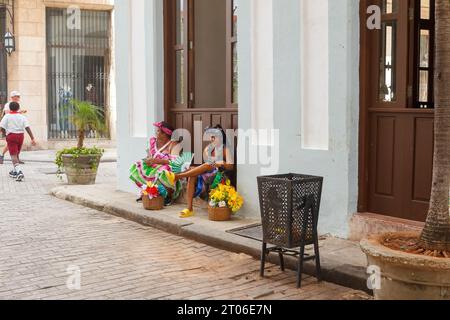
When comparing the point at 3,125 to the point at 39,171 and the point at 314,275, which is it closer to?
the point at 39,171

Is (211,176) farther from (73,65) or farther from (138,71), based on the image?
(73,65)

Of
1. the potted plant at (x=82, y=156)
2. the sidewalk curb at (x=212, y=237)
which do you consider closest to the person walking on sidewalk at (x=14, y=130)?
A: the potted plant at (x=82, y=156)

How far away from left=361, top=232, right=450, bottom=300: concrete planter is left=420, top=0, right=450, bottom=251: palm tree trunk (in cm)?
26

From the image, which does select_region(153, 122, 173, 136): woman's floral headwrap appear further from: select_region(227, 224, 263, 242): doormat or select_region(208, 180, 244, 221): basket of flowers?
select_region(227, 224, 263, 242): doormat

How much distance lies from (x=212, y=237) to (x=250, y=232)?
0.45 m

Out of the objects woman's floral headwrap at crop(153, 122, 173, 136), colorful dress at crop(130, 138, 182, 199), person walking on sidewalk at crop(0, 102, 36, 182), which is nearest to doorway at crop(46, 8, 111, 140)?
person walking on sidewalk at crop(0, 102, 36, 182)

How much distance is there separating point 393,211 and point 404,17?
6.43ft

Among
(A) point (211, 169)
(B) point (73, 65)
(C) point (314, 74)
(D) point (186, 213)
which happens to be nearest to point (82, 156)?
(D) point (186, 213)

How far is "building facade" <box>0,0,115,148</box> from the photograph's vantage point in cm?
1964

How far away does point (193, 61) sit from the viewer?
28.8 ft

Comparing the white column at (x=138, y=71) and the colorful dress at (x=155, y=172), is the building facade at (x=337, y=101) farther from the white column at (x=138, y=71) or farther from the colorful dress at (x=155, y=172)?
the white column at (x=138, y=71)

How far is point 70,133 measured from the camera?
67.6 ft
